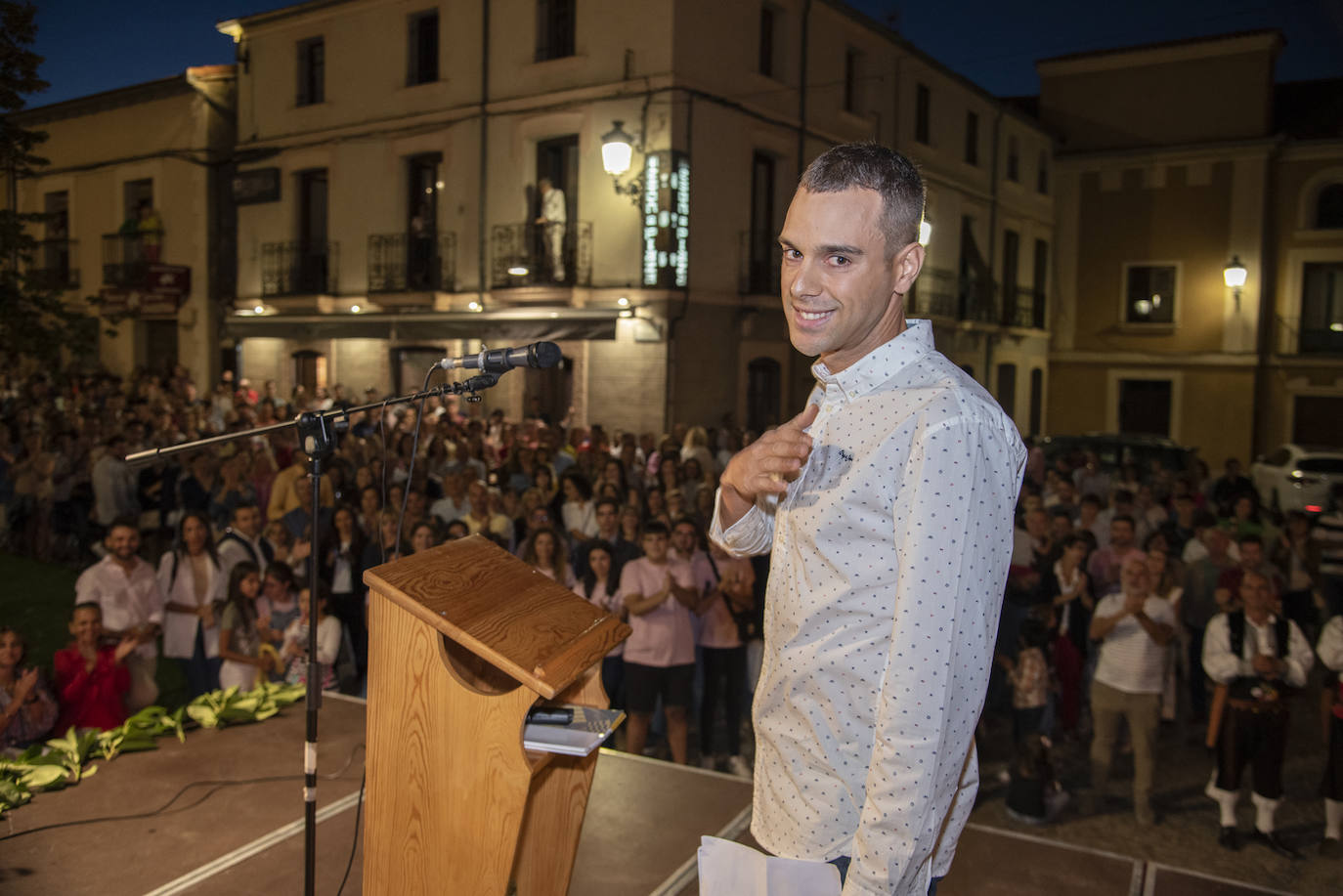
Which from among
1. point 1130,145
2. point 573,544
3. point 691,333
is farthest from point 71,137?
point 1130,145

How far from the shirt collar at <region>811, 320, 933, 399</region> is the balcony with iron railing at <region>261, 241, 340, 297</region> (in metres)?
17.4

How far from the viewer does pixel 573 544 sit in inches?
279

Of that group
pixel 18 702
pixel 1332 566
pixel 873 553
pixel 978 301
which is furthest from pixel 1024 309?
pixel 873 553

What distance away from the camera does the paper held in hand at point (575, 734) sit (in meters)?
2.19

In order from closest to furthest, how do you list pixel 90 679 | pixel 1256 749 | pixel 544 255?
pixel 90 679
pixel 1256 749
pixel 544 255

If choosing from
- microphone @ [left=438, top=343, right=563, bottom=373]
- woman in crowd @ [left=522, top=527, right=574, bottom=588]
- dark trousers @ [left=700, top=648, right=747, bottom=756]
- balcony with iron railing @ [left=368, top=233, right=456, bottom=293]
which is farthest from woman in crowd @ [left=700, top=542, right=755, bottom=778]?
balcony with iron railing @ [left=368, top=233, right=456, bottom=293]

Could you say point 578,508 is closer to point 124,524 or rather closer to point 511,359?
point 124,524

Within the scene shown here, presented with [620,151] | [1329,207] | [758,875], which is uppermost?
[1329,207]

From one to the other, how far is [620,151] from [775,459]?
40.1ft

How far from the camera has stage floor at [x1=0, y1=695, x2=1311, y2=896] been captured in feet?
9.34

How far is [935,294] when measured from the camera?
742 inches

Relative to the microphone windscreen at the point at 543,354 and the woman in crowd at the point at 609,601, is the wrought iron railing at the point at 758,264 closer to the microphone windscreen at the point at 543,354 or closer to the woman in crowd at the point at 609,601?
the woman in crowd at the point at 609,601

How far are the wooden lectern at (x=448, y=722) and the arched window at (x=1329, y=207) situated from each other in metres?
22.0

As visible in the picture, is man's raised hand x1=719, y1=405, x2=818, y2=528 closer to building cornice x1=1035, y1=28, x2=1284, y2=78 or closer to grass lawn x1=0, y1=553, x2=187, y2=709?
grass lawn x1=0, y1=553, x2=187, y2=709
